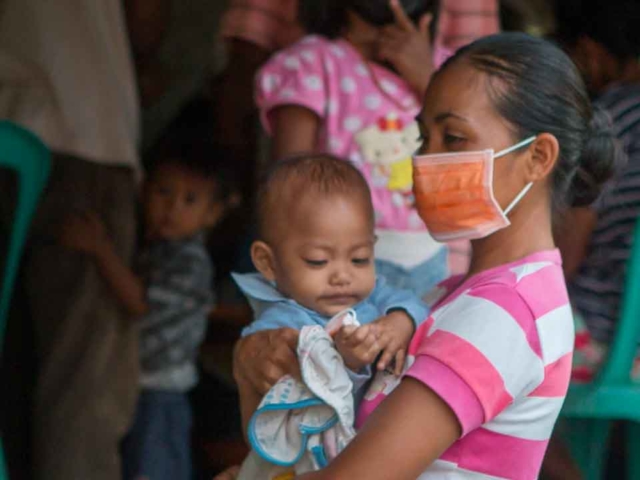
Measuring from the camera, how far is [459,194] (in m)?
1.79

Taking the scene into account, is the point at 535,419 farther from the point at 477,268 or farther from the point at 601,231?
the point at 601,231

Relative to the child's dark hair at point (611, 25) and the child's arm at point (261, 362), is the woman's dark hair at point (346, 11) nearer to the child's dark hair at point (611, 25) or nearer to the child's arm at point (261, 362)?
the child's dark hair at point (611, 25)

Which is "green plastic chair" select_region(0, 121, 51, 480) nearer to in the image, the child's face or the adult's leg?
the adult's leg

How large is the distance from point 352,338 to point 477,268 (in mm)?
277

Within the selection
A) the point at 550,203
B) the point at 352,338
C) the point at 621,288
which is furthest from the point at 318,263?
the point at 621,288

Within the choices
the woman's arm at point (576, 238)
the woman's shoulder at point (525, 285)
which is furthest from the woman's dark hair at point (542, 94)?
the woman's arm at point (576, 238)

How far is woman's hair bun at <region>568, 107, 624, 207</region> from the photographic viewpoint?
186cm

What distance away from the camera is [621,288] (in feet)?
10.6

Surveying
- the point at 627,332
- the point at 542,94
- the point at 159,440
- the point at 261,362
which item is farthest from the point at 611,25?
the point at 261,362

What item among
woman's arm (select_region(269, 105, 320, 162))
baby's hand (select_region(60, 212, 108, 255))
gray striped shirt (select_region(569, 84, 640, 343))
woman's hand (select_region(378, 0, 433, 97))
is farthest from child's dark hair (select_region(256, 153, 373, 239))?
baby's hand (select_region(60, 212, 108, 255))

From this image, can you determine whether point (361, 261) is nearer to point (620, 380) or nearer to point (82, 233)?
point (620, 380)

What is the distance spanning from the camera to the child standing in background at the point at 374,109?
103 inches

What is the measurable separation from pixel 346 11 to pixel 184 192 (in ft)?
4.90

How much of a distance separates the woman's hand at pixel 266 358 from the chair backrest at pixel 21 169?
3.60 ft
